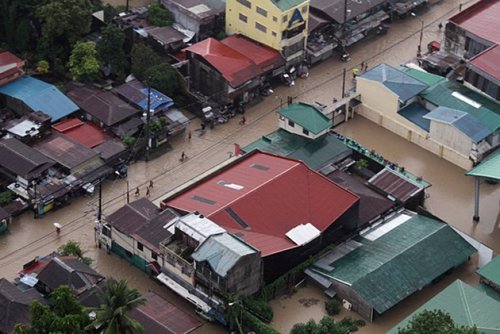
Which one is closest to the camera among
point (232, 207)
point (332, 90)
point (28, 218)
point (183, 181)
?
point (232, 207)

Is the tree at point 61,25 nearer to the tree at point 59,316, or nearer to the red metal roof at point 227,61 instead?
the red metal roof at point 227,61

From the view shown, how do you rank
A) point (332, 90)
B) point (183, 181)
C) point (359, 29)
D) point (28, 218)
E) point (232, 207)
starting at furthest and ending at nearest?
point (359, 29)
point (332, 90)
point (183, 181)
point (28, 218)
point (232, 207)

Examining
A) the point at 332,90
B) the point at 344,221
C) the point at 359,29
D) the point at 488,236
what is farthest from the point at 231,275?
the point at 359,29

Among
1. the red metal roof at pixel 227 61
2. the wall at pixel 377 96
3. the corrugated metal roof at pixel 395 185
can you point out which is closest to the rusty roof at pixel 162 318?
the corrugated metal roof at pixel 395 185

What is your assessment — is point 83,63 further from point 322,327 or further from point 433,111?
point 322,327

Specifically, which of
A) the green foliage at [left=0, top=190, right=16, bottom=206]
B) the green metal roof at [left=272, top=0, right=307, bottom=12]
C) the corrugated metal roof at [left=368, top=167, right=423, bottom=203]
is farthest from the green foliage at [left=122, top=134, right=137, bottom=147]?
the corrugated metal roof at [left=368, top=167, right=423, bottom=203]

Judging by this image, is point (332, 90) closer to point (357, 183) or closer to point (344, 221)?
point (357, 183)

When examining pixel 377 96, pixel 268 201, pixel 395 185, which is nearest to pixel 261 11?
pixel 377 96
